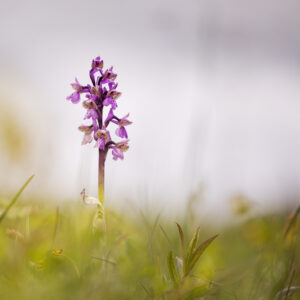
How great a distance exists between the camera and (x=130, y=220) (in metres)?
3.47

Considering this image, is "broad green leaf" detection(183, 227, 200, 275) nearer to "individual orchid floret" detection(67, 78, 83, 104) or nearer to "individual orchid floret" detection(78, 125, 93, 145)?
"individual orchid floret" detection(78, 125, 93, 145)

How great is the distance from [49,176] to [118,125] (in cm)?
145

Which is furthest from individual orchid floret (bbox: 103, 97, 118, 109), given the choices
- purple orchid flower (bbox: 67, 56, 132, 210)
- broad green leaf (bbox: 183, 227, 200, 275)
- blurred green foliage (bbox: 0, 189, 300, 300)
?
broad green leaf (bbox: 183, 227, 200, 275)

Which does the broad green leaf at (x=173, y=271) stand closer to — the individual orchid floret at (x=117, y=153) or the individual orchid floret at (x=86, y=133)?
the individual orchid floret at (x=117, y=153)

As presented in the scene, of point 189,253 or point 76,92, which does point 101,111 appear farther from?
point 189,253

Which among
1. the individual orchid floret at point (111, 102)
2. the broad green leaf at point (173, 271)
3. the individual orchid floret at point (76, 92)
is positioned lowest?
the broad green leaf at point (173, 271)

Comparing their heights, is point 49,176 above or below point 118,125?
below

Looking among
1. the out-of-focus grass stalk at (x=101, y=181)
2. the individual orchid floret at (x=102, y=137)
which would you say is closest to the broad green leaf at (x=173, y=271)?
the out-of-focus grass stalk at (x=101, y=181)

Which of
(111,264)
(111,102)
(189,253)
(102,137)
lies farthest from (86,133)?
(189,253)

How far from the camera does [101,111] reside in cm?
254

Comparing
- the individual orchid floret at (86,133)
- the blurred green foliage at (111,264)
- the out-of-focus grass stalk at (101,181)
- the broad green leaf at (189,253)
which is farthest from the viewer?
the individual orchid floret at (86,133)

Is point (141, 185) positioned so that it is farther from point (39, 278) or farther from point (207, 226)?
point (207, 226)

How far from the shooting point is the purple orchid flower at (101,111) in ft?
8.20

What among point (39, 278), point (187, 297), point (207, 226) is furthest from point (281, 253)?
point (207, 226)
